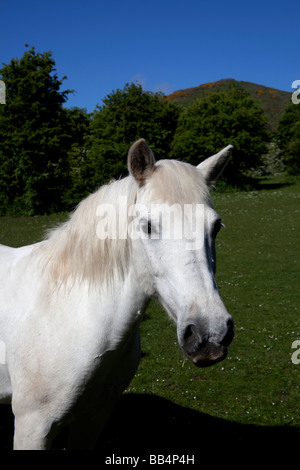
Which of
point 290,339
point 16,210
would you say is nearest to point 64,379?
point 290,339

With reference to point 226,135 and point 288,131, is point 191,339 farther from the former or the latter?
point 288,131

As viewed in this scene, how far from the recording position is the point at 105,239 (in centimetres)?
263

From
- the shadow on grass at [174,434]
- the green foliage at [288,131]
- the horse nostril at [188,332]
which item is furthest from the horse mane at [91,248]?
the green foliage at [288,131]

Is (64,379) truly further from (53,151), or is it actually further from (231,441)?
(53,151)

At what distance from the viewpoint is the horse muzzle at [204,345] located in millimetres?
2043

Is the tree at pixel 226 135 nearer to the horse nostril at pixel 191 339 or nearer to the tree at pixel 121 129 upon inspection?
the tree at pixel 121 129

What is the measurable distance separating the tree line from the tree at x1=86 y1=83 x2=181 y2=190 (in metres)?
0.09

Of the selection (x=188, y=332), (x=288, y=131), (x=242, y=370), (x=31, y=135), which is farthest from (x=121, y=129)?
(x=188, y=332)

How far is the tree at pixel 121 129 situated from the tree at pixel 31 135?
6.60 m

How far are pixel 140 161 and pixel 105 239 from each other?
1.94 ft

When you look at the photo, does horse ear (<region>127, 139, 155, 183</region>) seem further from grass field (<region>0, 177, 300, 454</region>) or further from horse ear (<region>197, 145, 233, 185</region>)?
grass field (<region>0, 177, 300, 454</region>)

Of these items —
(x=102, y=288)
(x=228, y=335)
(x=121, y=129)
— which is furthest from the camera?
(x=121, y=129)

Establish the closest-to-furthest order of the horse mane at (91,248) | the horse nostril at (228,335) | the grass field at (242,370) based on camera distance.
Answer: the horse nostril at (228,335) → the horse mane at (91,248) → the grass field at (242,370)
